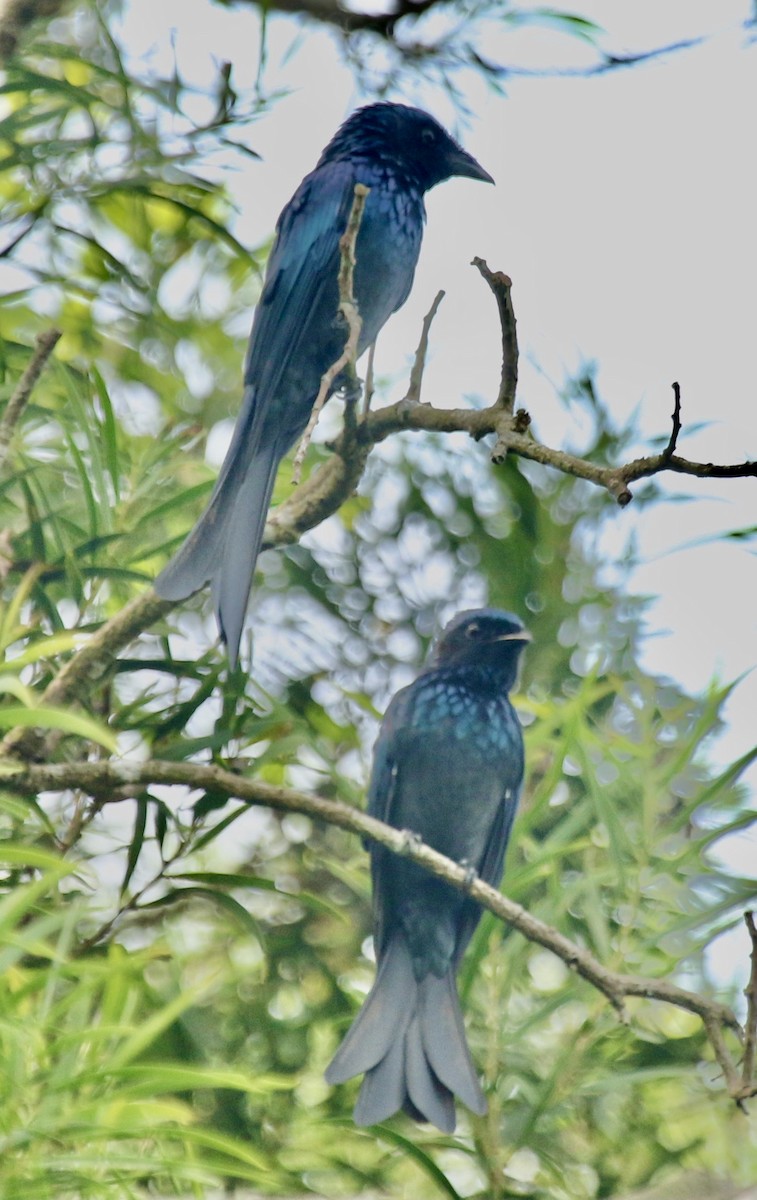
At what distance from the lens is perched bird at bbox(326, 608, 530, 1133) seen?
2.85 feet

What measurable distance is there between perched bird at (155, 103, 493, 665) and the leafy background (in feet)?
0.24

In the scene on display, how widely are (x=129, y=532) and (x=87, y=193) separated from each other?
0.30m

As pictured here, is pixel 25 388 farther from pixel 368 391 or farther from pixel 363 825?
pixel 363 825

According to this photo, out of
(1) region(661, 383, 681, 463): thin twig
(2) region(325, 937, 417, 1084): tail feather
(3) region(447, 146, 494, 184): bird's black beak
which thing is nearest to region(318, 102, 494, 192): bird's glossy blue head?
(3) region(447, 146, 494, 184): bird's black beak

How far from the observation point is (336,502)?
0.89 metres

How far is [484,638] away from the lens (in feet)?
3.66

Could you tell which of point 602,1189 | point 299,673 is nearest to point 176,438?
point 299,673

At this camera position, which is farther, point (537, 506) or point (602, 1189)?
point (537, 506)

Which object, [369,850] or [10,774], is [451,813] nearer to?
[369,850]

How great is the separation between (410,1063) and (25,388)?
45 centimetres

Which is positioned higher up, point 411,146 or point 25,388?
point 411,146

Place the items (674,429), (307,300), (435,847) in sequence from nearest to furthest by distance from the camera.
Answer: (674,429) → (307,300) → (435,847)

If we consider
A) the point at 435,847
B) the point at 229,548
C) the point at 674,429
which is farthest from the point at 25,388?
the point at 435,847

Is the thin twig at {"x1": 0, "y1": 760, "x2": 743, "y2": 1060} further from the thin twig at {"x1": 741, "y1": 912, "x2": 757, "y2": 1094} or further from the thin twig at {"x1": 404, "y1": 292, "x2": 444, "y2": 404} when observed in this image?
the thin twig at {"x1": 404, "y1": 292, "x2": 444, "y2": 404}
